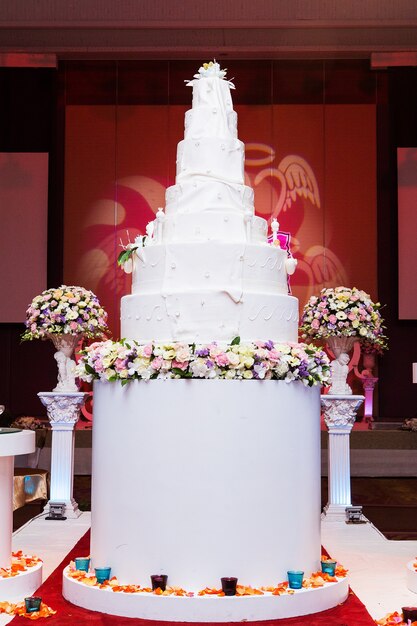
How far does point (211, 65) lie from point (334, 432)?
3947 millimetres

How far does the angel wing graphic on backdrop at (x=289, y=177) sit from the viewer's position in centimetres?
1452

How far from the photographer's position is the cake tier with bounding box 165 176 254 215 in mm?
5504

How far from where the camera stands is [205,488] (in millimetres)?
4793

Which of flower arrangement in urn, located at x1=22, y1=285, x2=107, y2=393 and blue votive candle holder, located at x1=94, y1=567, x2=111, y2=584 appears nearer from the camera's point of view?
blue votive candle holder, located at x1=94, y1=567, x2=111, y2=584

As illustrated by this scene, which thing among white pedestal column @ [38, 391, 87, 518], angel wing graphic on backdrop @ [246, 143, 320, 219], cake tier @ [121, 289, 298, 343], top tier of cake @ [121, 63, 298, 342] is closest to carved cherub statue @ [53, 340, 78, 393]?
white pedestal column @ [38, 391, 87, 518]

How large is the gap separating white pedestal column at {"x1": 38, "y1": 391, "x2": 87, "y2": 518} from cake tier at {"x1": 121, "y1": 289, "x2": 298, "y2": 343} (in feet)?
10.1

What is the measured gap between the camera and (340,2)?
12961 mm

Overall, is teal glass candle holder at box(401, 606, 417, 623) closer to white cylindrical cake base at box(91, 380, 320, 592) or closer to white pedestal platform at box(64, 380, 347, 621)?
white pedestal platform at box(64, 380, 347, 621)

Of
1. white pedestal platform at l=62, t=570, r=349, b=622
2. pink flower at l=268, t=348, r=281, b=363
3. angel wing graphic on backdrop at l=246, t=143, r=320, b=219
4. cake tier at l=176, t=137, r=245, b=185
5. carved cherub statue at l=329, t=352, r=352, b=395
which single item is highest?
angel wing graphic on backdrop at l=246, t=143, r=320, b=219

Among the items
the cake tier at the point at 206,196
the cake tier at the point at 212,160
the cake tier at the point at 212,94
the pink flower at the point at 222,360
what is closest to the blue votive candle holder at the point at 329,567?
the pink flower at the point at 222,360

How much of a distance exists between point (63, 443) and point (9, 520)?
311cm

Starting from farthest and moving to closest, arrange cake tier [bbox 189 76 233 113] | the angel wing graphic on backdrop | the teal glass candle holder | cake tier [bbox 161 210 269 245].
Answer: the angel wing graphic on backdrop → cake tier [bbox 189 76 233 113] → cake tier [bbox 161 210 269 245] → the teal glass candle holder

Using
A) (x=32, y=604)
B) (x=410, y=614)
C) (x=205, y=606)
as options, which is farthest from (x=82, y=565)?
(x=410, y=614)

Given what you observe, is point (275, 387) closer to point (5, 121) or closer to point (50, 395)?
point (50, 395)
